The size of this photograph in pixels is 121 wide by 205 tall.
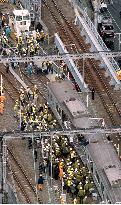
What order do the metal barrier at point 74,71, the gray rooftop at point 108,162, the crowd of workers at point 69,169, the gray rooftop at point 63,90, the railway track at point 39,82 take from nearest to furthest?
1. the gray rooftop at point 108,162
2. the crowd of workers at point 69,169
3. the gray rooftop at point 63,90
4. the railway track at point 39,82
5. the metal barrier at point 74,71

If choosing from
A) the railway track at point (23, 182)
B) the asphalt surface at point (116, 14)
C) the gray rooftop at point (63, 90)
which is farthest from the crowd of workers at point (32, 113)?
the asphalt surface at point (116, 14)

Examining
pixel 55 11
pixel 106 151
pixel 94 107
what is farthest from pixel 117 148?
pixel 55 11

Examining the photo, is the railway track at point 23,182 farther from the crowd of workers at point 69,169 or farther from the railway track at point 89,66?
the railway track at point 89,66

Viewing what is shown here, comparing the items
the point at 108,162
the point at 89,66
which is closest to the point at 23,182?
the point at 108,162

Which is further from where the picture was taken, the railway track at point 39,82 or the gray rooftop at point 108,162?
the railway track at point 39,82

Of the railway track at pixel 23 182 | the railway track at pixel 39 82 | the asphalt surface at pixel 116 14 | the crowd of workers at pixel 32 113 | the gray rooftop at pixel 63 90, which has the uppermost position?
the asphalt surface at pixel 116 14

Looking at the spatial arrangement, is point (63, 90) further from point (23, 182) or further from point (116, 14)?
point (116, 14)

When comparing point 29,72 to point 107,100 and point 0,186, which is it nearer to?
point 107,100

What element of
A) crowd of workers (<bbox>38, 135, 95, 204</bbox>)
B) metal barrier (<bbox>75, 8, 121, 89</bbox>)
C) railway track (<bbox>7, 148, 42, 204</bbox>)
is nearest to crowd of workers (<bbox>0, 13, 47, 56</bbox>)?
metal barrier (<bbox>75, 8, 121, 89</bbox>)
